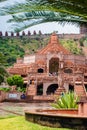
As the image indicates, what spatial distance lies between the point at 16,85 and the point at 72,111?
1486 inches

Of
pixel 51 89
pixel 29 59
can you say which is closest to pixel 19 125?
pixel 51 89

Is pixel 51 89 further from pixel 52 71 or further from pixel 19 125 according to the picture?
pixel 19 125

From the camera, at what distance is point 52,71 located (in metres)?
57.4

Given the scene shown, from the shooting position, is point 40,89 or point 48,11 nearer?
point 48,11

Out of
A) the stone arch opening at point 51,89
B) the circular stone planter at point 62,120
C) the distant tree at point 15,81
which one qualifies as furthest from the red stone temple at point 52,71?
the circular stone planter at point 62,120

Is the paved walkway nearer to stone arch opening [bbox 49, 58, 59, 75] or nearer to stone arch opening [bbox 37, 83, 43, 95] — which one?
stone arch opening [bbox 37, 83, 43, 95]

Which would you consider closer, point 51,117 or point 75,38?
point 51,117

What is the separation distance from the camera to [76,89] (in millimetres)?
47812

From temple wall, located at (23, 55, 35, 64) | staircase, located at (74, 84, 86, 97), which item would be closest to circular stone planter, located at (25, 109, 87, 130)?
staircase, located at (74, 84, 86, 97)

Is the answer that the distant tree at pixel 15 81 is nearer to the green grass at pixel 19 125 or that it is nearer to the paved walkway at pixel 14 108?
the paved walkway at pixel 14 108

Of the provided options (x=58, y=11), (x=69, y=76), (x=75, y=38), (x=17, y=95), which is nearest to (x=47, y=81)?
(x=69, y=76)

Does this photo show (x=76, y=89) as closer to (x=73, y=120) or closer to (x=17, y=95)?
(x=17, y=95)

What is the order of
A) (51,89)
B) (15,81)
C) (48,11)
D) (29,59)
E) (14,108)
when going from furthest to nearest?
(29,59), (51,89), (15,81), (14,108), (48,11)

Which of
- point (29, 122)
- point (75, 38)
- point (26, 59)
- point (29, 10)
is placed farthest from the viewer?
point (75, 38)
